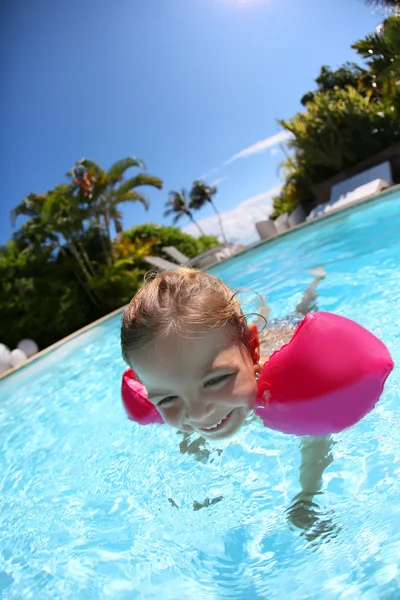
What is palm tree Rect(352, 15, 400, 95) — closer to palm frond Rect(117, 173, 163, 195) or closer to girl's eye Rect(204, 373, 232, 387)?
palm frond Rect(117, 173, 163, 195)

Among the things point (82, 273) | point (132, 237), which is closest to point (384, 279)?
point (82, 273)

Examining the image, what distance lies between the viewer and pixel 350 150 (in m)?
15.9

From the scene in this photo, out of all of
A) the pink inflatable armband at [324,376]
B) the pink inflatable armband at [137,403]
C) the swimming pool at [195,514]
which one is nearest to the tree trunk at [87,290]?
the swimming pool at [195,514]

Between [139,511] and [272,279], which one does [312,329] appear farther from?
[272,279]

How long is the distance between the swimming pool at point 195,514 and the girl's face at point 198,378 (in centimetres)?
55

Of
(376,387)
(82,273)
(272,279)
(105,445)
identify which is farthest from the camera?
(82,273)

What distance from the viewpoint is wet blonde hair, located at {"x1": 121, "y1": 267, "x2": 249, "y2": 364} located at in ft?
5.02

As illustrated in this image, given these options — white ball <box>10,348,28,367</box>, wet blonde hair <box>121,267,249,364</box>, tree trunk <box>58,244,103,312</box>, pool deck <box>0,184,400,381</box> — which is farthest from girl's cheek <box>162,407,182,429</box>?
tree trunk <box>58,244,103,312</box>

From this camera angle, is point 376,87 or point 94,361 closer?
point 94,361

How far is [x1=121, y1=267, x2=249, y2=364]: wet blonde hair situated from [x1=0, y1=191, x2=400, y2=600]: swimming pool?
76cm

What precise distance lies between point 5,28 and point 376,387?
20.2 metres

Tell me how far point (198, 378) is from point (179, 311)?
9.2 inches

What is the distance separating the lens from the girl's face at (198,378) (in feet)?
4.86

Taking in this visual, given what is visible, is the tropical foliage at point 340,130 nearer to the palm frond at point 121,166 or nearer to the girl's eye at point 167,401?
the palm frond at point 121,166
